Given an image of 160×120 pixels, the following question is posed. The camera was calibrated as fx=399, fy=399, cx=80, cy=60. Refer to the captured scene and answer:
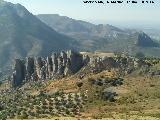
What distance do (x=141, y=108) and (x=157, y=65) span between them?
84959 mm

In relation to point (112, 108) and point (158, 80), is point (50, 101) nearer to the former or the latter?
point (112, 108)

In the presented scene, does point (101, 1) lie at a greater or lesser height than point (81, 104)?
greater

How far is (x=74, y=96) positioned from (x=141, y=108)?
109 ft

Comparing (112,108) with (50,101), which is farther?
(50,101)

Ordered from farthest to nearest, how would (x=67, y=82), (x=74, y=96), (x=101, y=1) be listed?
(x=67, y=82)
(x=74, y=96)
(x=101, y=1)

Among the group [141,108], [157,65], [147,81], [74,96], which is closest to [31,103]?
[74,96]

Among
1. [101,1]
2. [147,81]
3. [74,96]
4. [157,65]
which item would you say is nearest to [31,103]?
[74,96]

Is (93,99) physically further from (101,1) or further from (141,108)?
(101,1)

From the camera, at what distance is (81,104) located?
129625mm

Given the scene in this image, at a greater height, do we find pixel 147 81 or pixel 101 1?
pixel 101 1

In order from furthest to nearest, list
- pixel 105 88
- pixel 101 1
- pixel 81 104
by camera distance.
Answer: pixel 105 88 → pixel 81 104 → pixel 101 1

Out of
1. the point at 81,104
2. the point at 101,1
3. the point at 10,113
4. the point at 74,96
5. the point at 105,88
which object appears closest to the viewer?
the point at 101,1

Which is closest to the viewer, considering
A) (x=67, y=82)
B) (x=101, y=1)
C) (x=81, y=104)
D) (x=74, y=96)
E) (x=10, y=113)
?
(x=101, y=1)

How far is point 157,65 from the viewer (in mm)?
198875
